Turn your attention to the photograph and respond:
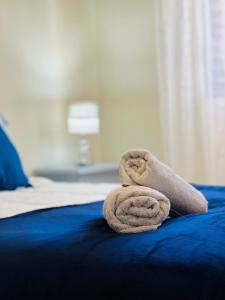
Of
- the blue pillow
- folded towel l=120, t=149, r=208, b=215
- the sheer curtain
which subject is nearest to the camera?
folded towel l=120, t=149, r=208, b=215

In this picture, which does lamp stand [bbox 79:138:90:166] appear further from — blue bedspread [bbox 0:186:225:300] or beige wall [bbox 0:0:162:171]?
blue bedspread [bbox 0:186:225:300]

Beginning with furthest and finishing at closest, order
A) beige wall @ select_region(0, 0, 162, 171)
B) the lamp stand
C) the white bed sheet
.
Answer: the lamp stand → beige wall @ select_region(0, 0, 162, 171) → the white bed sheet

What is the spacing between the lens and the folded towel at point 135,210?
1499 mm

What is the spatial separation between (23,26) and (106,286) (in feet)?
8.90

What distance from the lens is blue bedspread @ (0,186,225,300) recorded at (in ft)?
3.84

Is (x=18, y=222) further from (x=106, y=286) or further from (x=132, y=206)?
(x=106, y=286)

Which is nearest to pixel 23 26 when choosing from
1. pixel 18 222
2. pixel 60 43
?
pixel 60 43

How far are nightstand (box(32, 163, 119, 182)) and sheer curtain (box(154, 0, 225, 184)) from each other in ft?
1.44

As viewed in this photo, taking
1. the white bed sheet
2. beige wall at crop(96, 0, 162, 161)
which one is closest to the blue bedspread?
the white bed sheet

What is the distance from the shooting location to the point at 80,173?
3439 millimetres

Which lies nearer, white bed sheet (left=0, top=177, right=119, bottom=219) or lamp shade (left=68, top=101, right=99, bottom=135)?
white bed sheet (left=0, top=177, right=119, bottom=219)

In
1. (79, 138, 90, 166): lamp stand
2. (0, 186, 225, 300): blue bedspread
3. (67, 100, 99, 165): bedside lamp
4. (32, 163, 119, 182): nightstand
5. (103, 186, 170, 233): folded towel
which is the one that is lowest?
(32, 163, 119, 182): nightstand

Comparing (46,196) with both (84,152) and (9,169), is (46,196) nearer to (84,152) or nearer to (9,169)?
(9,169)

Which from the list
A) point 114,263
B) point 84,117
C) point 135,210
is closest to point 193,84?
point 84,117
